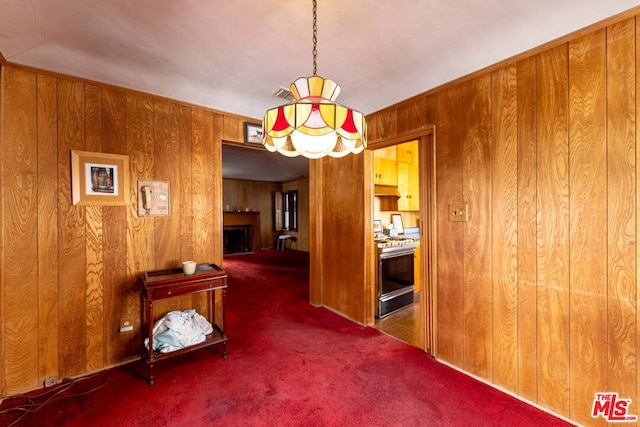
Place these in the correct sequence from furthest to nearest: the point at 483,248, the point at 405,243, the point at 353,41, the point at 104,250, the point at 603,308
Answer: the point at 405,243 < the point at 104,250 < the point at 483,248 < the point at 353,41 < the point at 603,308

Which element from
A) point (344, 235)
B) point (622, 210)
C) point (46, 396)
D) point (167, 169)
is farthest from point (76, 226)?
point (622, 210)

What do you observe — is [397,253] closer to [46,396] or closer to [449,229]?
[449,229]

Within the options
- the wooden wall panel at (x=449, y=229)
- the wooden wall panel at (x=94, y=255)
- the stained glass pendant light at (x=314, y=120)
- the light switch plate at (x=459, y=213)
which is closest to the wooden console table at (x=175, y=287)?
the wooden wall panel at (x=94, y=255)

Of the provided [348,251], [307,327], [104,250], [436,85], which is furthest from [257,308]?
[436,85]

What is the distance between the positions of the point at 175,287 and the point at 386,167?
10.3 ft

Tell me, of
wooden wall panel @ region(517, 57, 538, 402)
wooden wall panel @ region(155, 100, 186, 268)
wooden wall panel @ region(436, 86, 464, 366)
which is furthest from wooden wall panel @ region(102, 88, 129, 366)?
wooden wall panel @ region(517, 57, 538, 402)

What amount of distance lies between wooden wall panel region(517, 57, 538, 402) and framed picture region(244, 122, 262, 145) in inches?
98.1

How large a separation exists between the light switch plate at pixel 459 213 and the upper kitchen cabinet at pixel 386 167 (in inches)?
63.8

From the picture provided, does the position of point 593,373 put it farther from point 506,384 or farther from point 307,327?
point 307,327

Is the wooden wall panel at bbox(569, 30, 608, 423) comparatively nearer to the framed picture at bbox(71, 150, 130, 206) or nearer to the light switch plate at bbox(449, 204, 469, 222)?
the light switch plate at bbox(449, 204, 469, 222)

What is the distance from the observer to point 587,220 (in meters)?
1.62

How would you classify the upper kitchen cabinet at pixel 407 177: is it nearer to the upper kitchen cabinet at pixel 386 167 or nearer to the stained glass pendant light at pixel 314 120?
the upper kitchen cabinet at pixel 386 167

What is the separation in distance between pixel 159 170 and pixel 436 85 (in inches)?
106

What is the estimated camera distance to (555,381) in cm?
175
